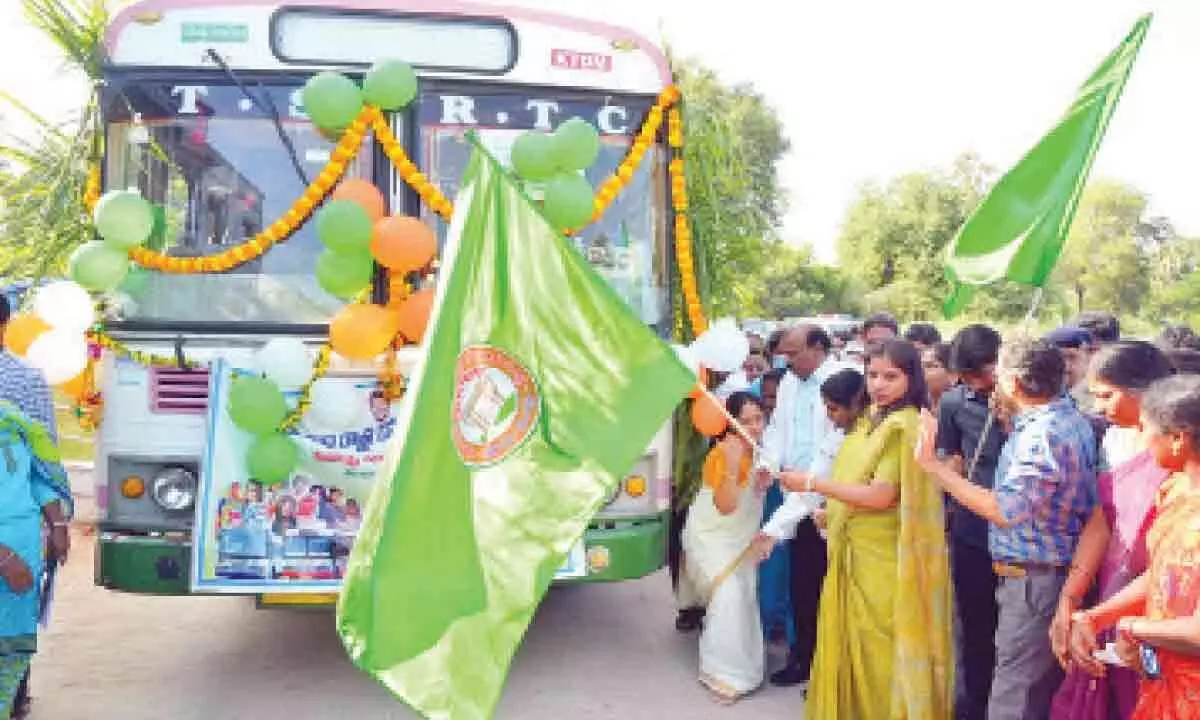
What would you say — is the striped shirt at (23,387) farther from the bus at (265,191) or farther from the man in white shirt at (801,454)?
the man in white shirt at (801,454)

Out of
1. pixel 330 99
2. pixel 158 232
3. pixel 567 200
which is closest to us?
pixel 330 99

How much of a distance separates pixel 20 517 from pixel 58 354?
92 centimetres

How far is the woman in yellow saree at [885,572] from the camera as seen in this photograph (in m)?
4.07

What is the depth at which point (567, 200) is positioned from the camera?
15.0ft

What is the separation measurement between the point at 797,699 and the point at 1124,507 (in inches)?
88.3

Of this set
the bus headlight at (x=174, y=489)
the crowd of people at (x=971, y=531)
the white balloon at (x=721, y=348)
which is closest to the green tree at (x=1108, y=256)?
the crowd of people at (x=971, y=531)

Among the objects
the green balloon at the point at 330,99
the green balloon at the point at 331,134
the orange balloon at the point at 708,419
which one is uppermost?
the green balloon at the point at 330,99

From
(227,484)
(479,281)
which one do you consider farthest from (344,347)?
(479,281)

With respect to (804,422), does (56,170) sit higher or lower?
higher

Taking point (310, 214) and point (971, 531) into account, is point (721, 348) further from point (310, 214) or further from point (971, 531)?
point (310, 214)

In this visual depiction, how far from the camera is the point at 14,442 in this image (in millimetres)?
3650

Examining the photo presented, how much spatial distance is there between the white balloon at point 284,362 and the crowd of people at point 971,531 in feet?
5.88

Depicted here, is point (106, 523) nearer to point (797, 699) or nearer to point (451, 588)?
point (451, 588)

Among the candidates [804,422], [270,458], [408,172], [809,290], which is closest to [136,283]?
[270,458]
